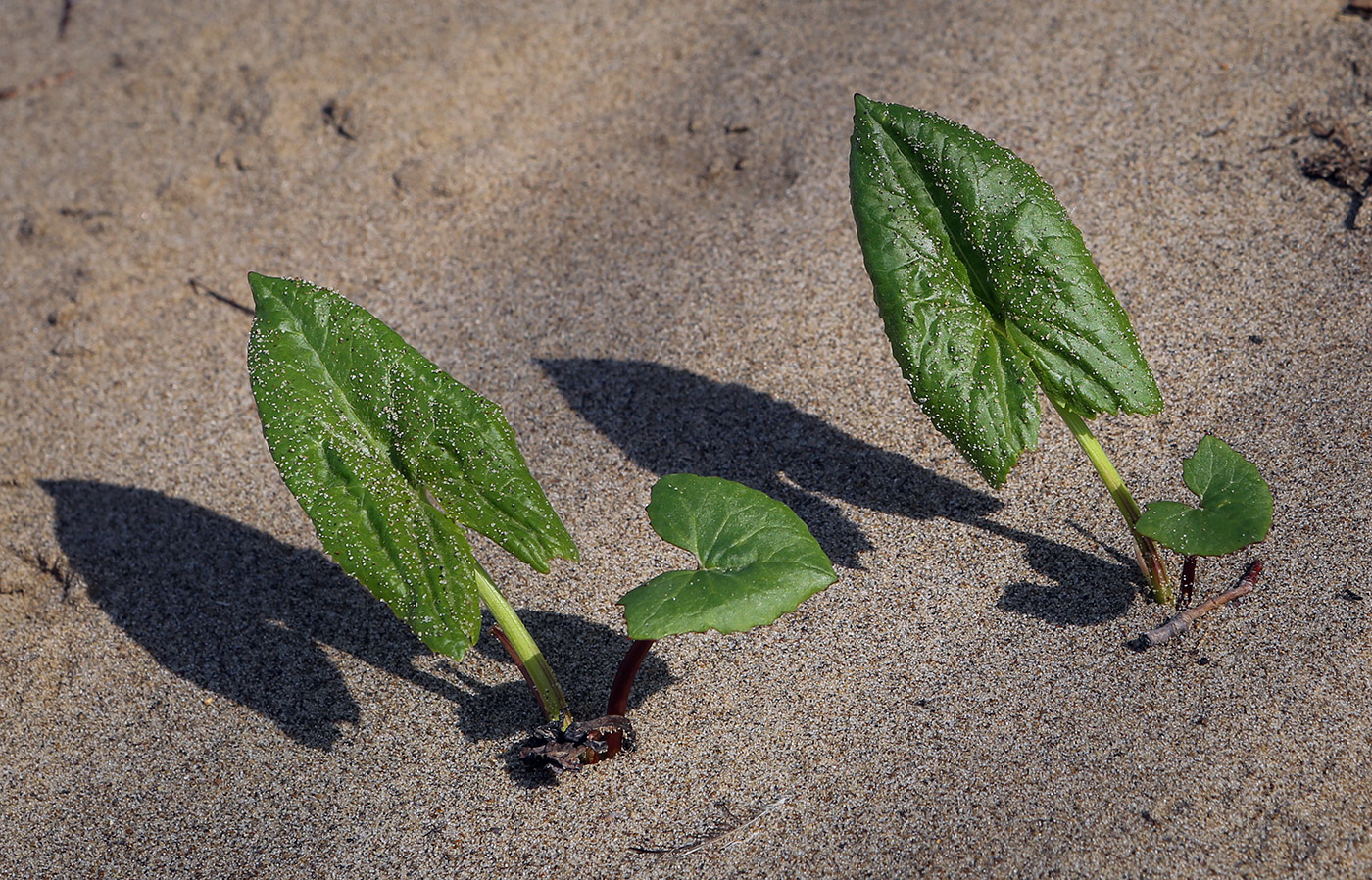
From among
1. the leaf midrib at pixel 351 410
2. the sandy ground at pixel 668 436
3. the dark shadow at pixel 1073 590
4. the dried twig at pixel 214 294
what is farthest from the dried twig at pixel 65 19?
the dark shadow at pixel 1073 590

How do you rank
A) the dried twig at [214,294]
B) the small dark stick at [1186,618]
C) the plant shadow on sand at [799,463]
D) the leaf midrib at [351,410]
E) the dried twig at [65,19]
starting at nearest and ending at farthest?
the leaf midrib at [351,410], the small dark stick at [1186,618], the plant shadow on sand at [799,463], the dried twig at [214,294], the dried twig at [65,19]

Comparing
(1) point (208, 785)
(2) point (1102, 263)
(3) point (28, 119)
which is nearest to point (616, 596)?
(1) point (208, 785)

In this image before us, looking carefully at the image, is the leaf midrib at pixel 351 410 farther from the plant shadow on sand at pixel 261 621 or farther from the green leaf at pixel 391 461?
the plant shadow on sand at pixel 261 621

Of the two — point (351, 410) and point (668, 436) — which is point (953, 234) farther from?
point (351, 410)

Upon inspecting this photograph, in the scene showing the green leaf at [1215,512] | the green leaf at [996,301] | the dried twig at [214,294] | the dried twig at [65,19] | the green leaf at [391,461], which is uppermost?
the green leaf at [996,301]

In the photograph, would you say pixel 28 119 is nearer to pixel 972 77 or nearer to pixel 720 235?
pixel 720 235

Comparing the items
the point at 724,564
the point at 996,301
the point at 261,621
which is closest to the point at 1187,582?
the point at 996,301
